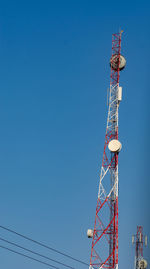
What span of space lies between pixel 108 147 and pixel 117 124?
9.11 feet

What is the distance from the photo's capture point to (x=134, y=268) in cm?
4738

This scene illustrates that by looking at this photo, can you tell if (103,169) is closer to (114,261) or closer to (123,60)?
(114,261)

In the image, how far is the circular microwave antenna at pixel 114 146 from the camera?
105ft

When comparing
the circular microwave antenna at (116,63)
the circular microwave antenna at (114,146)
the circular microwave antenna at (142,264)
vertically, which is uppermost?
the circular microwave antenna at (116,63)

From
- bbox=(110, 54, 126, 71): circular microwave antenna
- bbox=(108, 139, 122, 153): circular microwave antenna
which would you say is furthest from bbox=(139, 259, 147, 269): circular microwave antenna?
bbox=(110, 54, 126, 71): circular microwave antenna

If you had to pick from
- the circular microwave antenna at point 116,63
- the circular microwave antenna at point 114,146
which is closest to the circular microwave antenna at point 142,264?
the circular microwave antenna at point 114,146

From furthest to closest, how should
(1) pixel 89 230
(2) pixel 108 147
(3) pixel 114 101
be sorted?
(3) pixel 114 101, (2) pixel 108 147, (1) pixel 89 230

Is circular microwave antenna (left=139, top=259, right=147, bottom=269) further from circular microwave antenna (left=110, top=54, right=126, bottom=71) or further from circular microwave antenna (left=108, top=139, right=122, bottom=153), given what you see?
circular microwave antenna (left=110, top=54, right=126, bottom=71)

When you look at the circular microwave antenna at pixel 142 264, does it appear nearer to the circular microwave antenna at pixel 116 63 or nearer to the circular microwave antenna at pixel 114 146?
the circular microwave antenna at pixel 114 146

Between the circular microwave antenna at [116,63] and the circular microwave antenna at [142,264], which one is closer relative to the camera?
the circular microwave antenna at [116,63]

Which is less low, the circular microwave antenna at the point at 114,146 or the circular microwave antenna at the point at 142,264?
the circular microwave antenna at the point at 114,146

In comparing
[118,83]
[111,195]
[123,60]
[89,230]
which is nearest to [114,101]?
[118,83]

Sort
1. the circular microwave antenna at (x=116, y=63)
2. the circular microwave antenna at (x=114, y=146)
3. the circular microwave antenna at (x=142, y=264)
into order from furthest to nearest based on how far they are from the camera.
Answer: the circular microwave antenna at (x=142, y=264) < the circular microwave antenna at (x=116, y=63) < the circular microwave antenna at (x=114, y=146)

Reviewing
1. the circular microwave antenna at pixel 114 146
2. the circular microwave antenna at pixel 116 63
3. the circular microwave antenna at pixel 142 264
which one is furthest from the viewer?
the circular microwave antenna at pixel 142 264
